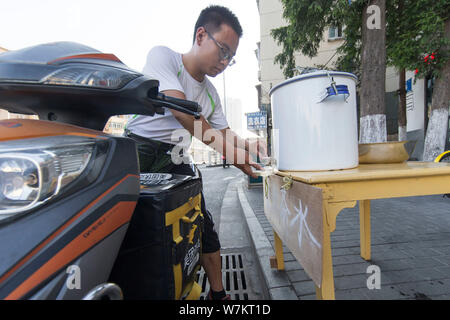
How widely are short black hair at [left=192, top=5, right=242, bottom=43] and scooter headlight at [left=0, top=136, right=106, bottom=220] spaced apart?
111 centimetres

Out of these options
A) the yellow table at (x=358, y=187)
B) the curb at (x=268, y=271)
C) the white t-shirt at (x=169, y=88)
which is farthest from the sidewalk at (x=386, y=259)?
the white t-shirt at (x=169, y=88)

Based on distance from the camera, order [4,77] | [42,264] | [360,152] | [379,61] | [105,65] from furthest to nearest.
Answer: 1. [379,61]
2. [360,152]
3. [105,65]
4. [4,77]
5. [42,264]

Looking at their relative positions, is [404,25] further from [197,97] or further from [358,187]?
[358,187]

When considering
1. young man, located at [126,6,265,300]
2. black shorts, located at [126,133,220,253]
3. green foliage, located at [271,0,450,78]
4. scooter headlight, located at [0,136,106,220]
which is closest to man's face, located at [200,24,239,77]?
young man, located at [126,6,265,300]

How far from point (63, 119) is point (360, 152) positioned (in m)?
1.50

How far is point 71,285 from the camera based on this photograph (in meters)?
0.52

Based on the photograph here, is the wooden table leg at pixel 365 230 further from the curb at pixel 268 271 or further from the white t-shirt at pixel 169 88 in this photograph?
the white t-shirt at pixel 169 88

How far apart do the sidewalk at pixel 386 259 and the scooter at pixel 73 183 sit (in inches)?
49.8

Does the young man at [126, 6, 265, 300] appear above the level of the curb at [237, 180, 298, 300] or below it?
above

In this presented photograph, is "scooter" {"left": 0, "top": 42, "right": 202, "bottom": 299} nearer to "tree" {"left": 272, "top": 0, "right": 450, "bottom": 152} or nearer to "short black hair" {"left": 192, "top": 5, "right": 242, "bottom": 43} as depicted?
"short black hair" {"left": 192, "top": 5, "right": 242, "bottom": 43}

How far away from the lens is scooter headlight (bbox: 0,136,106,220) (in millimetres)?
512
